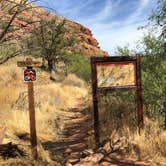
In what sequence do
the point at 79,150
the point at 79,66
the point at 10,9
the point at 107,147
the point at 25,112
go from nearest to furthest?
1. the point at 10,9
2. the point at 107,147
3. the point at 79,150
4. the point at 25,112
5. the point at 79,66

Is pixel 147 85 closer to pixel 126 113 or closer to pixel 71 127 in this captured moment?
pixel 126 113

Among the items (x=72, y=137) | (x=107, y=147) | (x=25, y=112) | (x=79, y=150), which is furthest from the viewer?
(x=25, y=112)

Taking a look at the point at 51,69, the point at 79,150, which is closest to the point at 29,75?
the point at 79,150

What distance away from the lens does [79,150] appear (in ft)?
34.1

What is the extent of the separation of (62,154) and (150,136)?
2.20 m

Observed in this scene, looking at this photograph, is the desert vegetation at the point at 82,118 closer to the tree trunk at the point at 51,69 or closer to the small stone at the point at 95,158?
the small stone at the point at 95,158

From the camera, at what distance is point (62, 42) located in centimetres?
4006

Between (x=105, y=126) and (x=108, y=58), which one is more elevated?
(x=108, y=58)

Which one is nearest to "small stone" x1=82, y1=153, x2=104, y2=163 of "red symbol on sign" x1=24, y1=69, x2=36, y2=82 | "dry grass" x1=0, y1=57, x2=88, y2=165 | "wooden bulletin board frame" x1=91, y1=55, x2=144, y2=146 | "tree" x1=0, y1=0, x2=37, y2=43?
"dry grass" x1=0, y1=57, x2=88, y2=165

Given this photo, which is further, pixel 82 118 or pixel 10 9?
pixel 82 118

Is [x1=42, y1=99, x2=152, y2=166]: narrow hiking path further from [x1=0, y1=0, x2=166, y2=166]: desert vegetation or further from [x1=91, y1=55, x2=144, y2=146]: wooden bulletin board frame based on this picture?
[x1=91, y1=55, x2=144, y2=146]: wooden bulletin board frame

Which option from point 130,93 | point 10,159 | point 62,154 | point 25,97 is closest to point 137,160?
point 62,154

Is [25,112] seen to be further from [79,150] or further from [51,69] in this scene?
[51,69]

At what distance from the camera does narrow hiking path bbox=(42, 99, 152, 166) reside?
8789 millimetres
